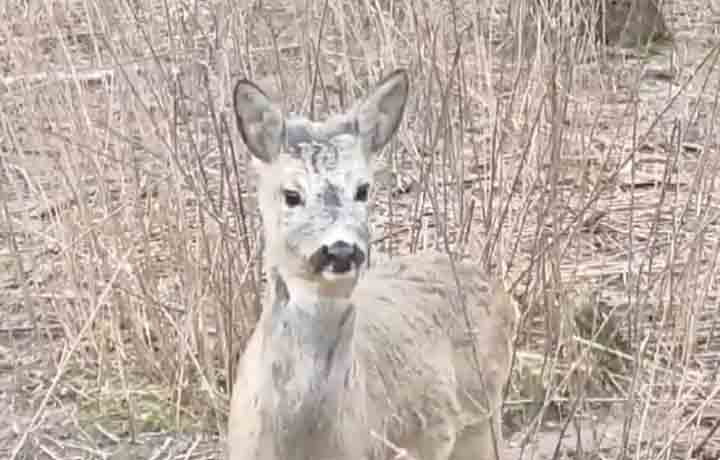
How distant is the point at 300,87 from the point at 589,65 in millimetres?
1699

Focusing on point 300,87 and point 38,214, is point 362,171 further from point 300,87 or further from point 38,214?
point 38,214

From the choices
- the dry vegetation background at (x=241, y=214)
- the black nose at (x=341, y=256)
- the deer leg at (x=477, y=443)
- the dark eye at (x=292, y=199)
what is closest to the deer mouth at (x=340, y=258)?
the black nose at (x=341, y=256)

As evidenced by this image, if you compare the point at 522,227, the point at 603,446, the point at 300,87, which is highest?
the point at 300,87

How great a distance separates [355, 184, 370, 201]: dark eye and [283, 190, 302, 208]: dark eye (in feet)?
0.45

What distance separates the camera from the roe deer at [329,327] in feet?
13.2

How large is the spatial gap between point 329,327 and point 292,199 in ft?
1.20

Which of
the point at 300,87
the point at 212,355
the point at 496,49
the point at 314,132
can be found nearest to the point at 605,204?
the point at 496,49

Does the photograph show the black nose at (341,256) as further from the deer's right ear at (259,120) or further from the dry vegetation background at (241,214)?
the dry vegetation background at (241,214)

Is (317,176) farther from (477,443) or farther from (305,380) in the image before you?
(477,443)

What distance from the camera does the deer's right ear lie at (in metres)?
4.25

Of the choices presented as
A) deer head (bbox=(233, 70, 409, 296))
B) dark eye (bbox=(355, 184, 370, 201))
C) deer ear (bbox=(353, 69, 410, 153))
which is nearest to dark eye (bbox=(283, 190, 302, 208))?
deer head (bbox=(233, 70, 409, 296))

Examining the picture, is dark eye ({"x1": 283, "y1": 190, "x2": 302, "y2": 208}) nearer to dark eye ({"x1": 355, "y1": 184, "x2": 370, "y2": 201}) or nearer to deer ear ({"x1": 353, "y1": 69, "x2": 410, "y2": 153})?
dark eye ({"x1": 355, "y1": 184, "x2": 370, "y2": 201})

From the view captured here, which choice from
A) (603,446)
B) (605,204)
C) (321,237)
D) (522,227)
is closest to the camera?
(321,237)

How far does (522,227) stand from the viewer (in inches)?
230
